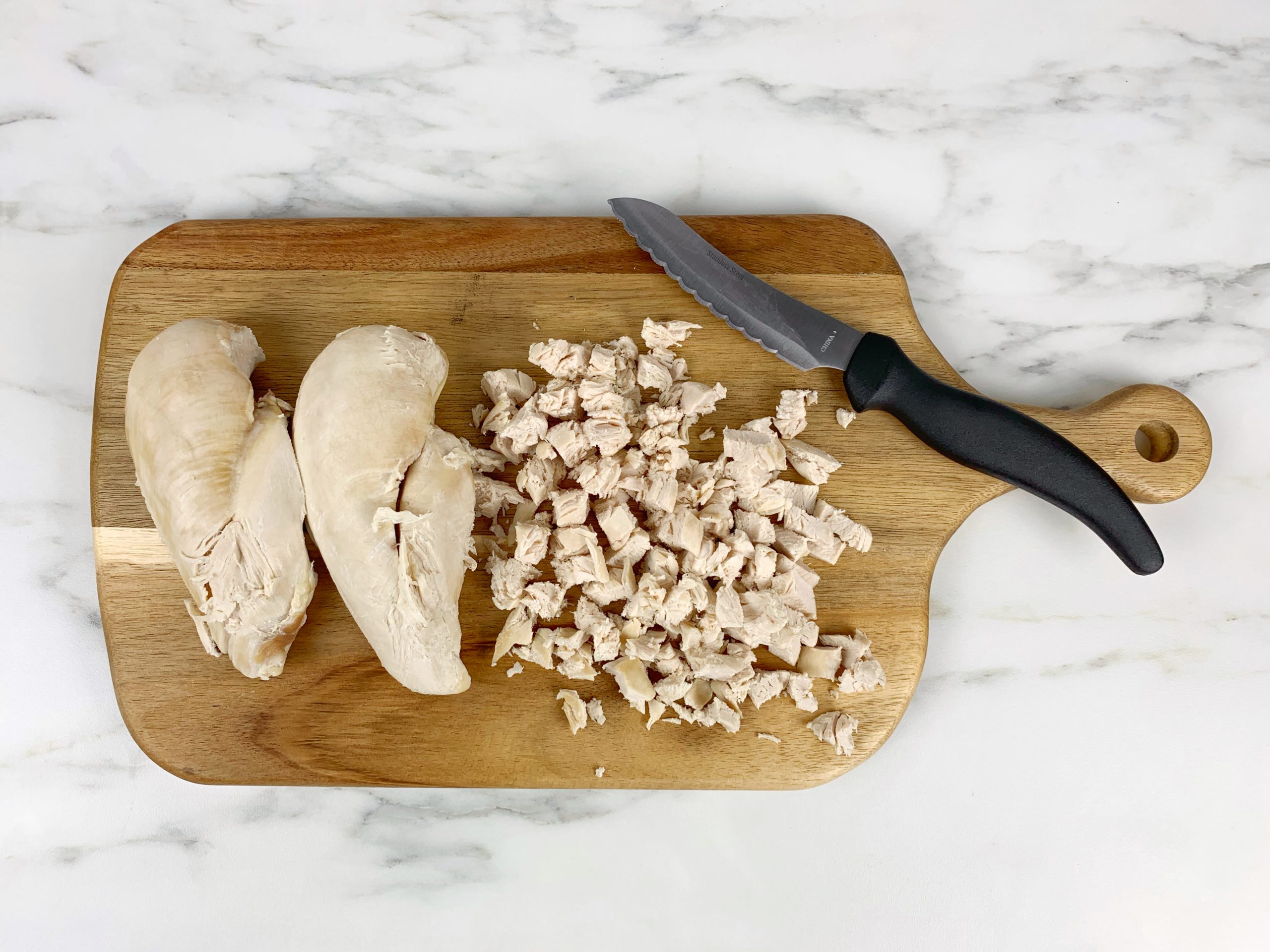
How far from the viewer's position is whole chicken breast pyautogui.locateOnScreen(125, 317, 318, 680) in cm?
163

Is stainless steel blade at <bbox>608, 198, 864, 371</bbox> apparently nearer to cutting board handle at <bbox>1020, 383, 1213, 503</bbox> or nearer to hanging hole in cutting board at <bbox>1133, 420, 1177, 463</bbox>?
cutting board handle at <bbox>1020, 383, 1213, 503</bbox>

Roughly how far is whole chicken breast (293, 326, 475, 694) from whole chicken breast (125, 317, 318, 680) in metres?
0.07

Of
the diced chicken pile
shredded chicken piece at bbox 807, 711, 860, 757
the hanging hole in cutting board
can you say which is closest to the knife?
the diced chicken pile

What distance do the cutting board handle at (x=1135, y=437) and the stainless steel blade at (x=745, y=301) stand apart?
58 centimetres

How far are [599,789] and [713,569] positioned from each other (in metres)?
0.72

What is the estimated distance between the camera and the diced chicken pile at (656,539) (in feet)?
5.90

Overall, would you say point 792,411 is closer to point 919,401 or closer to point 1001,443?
point 919,401

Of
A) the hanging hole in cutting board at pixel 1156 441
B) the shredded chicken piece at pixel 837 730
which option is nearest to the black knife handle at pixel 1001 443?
the hanging hole in cutting board at pixel 1156 441

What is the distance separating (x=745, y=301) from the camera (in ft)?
6.05

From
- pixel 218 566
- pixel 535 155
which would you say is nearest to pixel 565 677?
pixel 218 566

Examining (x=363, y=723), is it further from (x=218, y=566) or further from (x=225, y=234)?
(x=225, y=234)

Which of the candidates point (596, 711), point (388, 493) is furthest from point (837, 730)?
point (388, 493)

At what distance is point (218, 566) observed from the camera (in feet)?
5.37

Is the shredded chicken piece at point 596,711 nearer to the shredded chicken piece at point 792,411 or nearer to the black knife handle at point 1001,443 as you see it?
the shredded chicken piece at point 792,411
